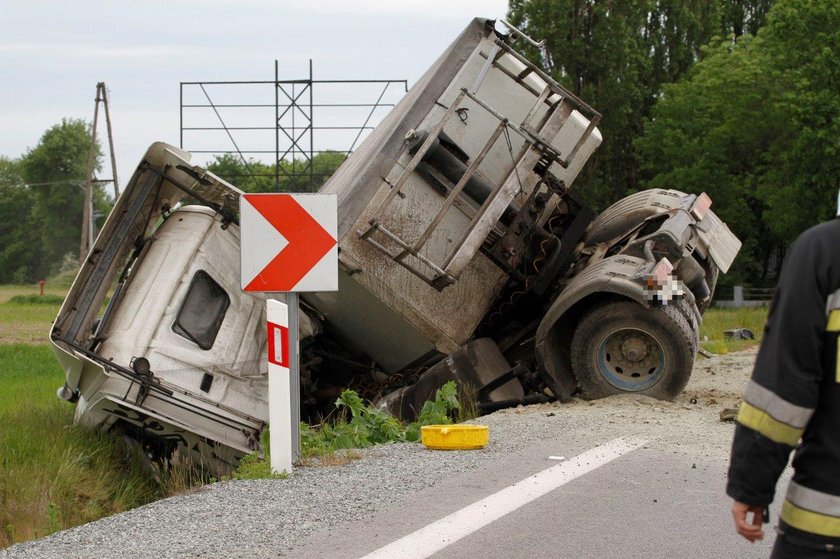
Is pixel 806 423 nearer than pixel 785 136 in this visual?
Yes

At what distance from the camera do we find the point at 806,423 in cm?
306

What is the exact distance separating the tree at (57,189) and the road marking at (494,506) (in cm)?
9364

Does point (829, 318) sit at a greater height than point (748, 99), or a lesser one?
lesser

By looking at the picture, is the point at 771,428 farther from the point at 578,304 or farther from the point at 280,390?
the point at 578,304

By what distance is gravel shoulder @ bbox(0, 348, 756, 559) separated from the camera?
5641mm

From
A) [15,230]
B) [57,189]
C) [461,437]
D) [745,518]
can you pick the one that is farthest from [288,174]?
[15,230]

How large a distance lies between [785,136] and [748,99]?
2005 mm

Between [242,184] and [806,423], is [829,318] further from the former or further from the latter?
[242,184]

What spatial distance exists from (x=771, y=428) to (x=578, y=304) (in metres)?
7.92

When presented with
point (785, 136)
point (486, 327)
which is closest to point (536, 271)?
point (486, 327)

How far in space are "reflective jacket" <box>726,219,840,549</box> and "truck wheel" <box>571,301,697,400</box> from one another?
7.37 meters

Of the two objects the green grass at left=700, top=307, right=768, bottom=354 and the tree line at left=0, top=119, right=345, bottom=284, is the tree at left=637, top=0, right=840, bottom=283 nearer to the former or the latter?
the green grass at left=700, top=307, right=768, bottom=354

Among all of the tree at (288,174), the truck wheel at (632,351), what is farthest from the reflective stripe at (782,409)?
the tree at (288,174)

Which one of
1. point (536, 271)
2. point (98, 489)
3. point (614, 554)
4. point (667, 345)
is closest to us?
point (614, 554)
